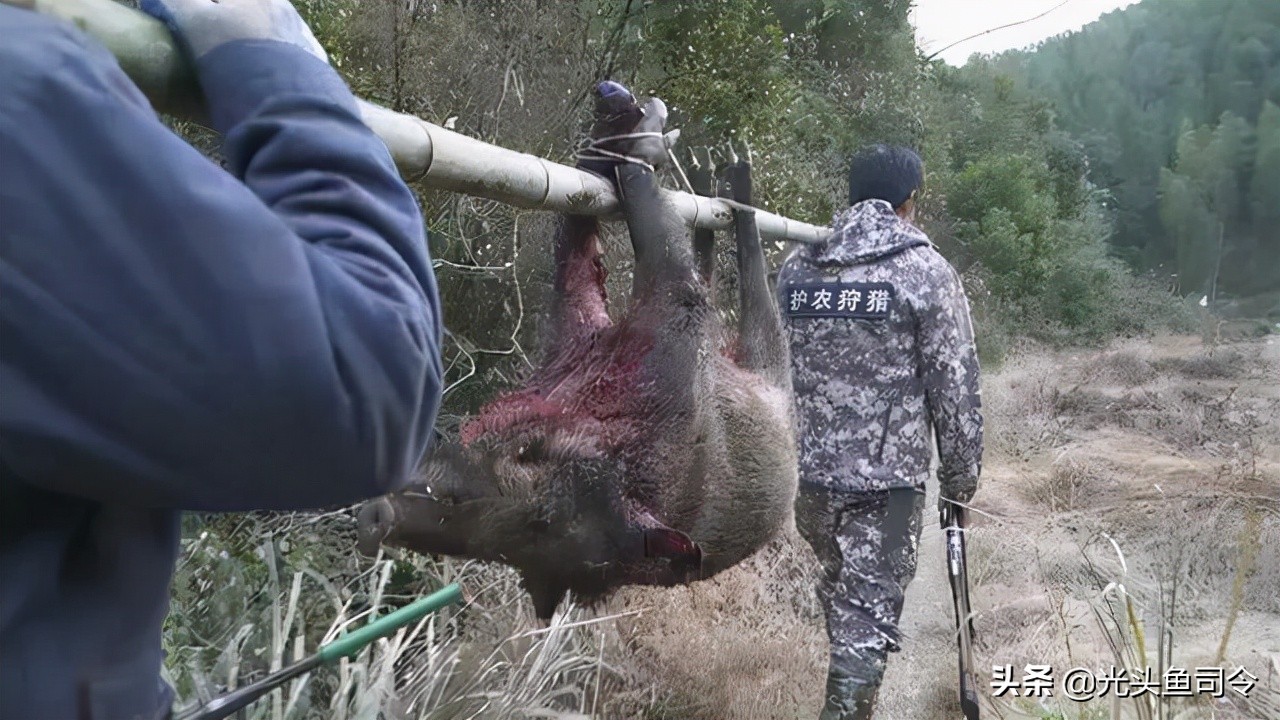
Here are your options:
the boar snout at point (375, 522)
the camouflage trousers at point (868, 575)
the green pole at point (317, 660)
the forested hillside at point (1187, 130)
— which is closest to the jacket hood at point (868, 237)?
the camouflage trousers at point (868, 575)

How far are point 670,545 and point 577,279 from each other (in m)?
0.51

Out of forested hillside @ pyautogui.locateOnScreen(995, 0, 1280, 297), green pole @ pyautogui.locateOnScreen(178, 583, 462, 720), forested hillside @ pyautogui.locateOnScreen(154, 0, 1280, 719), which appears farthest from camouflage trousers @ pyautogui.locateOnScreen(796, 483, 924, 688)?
forested hillside @ pyautogui.locateOnScreen(995, 0, 1280, 297)

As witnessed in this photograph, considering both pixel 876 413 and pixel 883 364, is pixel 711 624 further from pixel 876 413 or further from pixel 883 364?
pixel 883 364

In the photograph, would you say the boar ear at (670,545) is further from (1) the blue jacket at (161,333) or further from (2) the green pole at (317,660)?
(1) the blue jacket at (161,333)

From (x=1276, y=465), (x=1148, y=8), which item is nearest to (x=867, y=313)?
(x=1276, y=465)

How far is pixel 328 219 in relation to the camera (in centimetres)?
55

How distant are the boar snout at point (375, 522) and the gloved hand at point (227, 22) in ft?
2.56

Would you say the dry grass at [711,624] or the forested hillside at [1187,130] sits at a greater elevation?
the forested hillside at [1187,130]

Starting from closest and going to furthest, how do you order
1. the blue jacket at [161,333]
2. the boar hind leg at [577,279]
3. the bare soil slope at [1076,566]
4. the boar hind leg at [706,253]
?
the blue jacket at [161,333], the boar hind leg at [577,279], the boar hind leg at [706,253], the bare soil slope at [1076,566]

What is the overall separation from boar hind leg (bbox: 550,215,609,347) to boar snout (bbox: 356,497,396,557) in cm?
50

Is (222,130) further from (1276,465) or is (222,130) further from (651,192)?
(1276,465)

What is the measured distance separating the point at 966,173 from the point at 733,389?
142 inches

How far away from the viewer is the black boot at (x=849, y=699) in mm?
2641

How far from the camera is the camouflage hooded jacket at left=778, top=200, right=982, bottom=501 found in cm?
261
